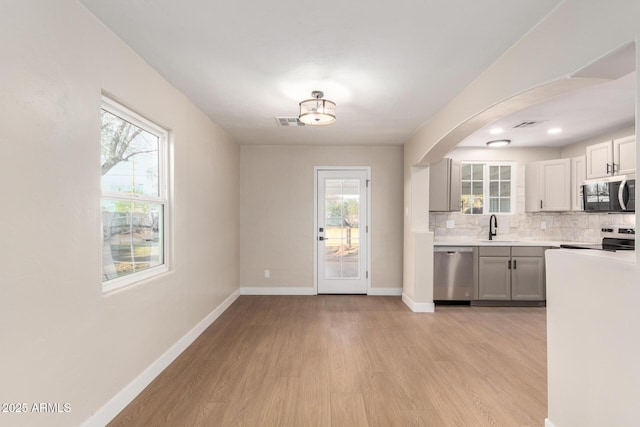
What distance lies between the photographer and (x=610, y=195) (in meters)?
4.14

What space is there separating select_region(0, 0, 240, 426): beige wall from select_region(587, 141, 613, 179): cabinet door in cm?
533

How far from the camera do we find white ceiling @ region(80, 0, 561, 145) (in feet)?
6.30

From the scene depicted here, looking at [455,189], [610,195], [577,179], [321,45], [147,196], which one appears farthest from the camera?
[455,189]

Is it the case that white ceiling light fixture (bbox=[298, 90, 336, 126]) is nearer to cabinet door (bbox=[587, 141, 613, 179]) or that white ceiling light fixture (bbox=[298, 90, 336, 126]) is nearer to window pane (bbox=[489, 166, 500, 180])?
window pane (bbox=[489, 166, 500, 180])

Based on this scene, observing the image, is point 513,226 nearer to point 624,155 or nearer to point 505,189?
point 505,189

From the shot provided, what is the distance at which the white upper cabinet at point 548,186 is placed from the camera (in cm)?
506

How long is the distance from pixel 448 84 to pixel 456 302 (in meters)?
3.47

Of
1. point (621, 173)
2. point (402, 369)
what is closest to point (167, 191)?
point (402, 369)

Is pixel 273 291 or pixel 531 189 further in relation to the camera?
pixel 273 291

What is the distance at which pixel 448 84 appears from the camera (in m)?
2.99

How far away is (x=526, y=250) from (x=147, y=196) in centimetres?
510

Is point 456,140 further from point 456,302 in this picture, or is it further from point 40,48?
point 40,48

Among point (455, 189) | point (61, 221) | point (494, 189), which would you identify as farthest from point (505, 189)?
point (61, 221)

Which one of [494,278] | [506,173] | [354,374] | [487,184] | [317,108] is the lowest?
[354,374]
